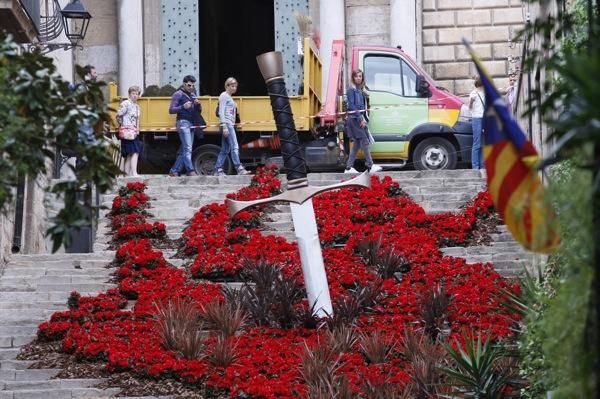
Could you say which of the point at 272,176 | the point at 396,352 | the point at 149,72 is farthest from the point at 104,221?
the point at 149,72

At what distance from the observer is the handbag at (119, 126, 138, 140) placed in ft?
82.1

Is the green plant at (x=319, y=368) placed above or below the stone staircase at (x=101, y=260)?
below

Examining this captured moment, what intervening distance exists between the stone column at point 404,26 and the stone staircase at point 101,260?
27.2 feet

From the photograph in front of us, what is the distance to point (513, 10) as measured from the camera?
3222 cm

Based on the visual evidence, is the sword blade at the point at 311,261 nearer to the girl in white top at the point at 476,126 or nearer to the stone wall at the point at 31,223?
the stone wall at the point at 31,223

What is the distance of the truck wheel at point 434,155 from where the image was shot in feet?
86.2

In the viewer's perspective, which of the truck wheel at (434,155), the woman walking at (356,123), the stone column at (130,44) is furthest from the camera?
the stone column at (130,44)

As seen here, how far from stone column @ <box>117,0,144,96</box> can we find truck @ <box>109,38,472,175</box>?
4.25m

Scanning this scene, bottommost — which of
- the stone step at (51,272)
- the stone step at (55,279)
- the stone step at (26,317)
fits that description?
the stone step at (26,317)

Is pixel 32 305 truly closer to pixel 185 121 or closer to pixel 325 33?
pixel 185 121

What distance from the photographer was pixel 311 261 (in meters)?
18.7

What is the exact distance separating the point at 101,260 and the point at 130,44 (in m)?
11.5

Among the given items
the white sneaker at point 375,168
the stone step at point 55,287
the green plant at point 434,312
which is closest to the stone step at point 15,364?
the stone step at point 55,287

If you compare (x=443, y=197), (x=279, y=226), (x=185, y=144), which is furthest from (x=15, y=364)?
(x=185, y=144)
